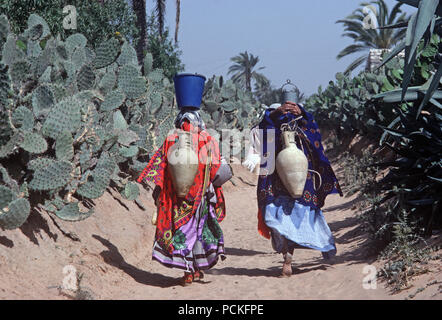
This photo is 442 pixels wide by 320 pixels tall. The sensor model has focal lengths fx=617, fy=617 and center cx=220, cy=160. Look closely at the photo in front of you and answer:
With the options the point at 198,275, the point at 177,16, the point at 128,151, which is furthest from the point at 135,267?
the point at 177,16

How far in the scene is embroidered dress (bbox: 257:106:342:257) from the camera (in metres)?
5.91

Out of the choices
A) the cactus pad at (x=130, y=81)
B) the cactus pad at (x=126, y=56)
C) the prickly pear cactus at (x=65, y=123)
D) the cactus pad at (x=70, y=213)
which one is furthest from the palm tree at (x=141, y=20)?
the cactus pad at (x=70, y=213)

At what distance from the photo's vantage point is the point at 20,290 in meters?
4.33

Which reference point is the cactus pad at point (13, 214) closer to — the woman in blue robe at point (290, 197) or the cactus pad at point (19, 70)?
the cactus pad at point (19, 70)

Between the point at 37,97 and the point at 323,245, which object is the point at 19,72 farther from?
the point at 323,245

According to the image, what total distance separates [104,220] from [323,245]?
2.57 m

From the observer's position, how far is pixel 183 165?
18.2 feet

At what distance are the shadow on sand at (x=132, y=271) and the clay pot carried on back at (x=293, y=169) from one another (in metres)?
1.42

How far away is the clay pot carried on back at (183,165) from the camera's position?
5.55 m

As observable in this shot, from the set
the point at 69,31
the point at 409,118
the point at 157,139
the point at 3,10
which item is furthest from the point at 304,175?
the point at 69,31

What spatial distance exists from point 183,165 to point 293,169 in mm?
1069

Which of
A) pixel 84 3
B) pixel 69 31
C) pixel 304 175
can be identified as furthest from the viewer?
pixel 84 3

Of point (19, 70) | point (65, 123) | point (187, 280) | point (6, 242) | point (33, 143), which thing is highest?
point (19, 70)

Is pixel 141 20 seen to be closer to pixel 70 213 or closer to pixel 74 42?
pixel 74 42
